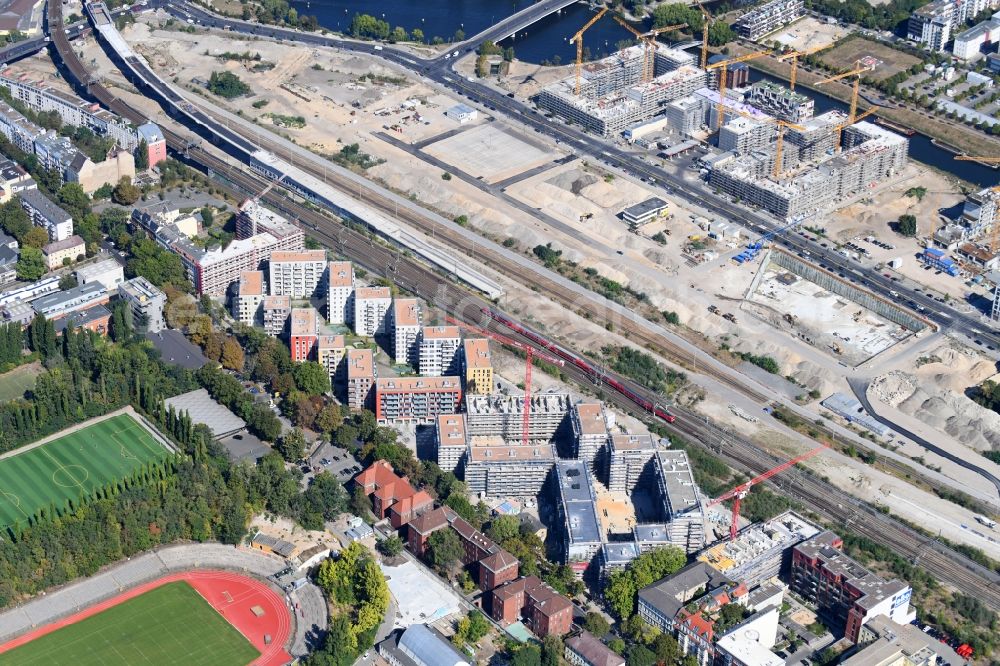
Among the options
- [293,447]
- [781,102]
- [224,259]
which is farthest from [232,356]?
[781,102]

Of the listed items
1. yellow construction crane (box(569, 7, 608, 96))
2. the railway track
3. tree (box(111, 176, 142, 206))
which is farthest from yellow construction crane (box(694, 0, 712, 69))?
tree (box(111, 176, 142, 206))

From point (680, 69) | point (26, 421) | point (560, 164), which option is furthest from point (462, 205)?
point (26, 421)

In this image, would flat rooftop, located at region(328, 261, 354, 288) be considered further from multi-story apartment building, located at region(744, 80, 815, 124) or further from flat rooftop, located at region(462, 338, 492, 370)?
multi-story apartment building, located at region(744, 80, 815, 124)

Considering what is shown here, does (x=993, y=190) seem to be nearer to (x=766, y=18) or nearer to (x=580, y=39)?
(x=766, y=18)

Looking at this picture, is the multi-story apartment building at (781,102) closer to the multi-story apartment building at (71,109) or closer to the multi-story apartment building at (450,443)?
the multi-story apartment building at (71,109)

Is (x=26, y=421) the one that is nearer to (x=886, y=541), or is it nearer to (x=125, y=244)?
(x=125, y=244)

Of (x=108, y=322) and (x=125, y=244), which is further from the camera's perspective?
(x=125, y=244)
